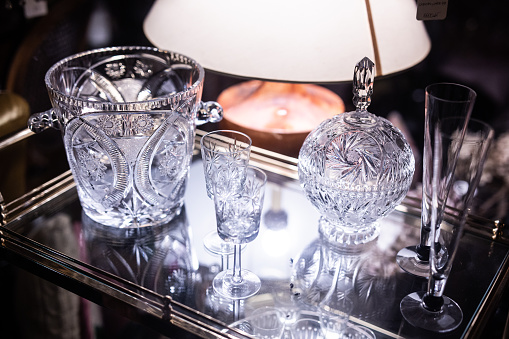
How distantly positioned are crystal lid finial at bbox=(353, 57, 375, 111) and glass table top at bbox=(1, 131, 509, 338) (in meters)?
0.20

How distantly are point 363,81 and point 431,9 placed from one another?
0.16 m

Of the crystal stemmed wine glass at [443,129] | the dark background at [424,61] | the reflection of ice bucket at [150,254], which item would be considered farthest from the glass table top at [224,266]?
the dark background at [424,61]

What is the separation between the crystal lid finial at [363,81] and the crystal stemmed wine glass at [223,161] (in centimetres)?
16

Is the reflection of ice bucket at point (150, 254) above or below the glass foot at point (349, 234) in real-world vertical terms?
A: below

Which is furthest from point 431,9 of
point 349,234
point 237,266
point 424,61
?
point 424,61

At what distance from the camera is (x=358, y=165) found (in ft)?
2.42

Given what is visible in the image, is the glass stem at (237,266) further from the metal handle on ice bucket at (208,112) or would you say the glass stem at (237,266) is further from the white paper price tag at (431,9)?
the white paper price tag at (431,9)

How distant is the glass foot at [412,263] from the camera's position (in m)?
0.75

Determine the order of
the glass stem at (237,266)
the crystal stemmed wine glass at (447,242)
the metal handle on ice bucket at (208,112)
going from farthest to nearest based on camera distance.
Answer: the metal handle on ice bucket at (208,112) < the glass stem at (237,266) < the crystal stemmed wine glass at (447,242)

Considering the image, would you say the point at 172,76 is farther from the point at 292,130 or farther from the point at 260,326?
the point at 260,326

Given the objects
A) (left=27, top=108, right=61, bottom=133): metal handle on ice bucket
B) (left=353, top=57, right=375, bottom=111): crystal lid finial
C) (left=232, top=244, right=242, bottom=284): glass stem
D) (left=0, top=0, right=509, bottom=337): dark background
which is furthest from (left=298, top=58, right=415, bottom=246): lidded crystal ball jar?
(left=0, top=0, right=509, bottom=337): dark background

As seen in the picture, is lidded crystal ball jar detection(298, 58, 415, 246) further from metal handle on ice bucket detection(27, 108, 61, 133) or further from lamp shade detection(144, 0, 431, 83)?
metal handle on ice bucket detection(27, 108, 61, 133)

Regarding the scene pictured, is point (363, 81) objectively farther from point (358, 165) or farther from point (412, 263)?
point (412, 263)

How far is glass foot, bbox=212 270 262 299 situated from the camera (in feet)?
2.34
